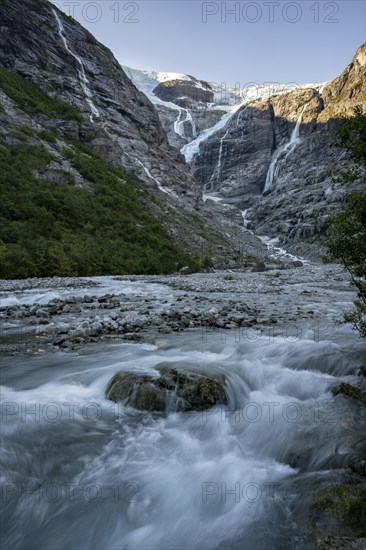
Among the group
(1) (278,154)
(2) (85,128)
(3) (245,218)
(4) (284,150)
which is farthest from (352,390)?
(1) (278,154)

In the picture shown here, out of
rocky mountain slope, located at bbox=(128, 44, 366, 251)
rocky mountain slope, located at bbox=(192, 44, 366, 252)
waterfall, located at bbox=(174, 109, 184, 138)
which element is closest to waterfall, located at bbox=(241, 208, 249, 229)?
rocky mountain slope, located at bbox=(128, 44, 366, 251)

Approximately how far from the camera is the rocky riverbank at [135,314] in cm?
936

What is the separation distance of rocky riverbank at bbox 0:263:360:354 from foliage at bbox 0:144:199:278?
4.26 m

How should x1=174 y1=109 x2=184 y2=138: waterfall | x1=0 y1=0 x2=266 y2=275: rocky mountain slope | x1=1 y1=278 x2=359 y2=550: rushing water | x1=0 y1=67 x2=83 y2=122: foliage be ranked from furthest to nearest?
x1=174 y1=109 x2=184 y2=138: waterfall < x1=0 y1=67 x2=83 y2=122: foliage < x1=0 y1=0 x2=266 y2=275: rocky mountain slope < x1=1 y1=278 x2=359 y2=550: rushing water

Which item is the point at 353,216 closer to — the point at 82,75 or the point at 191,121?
the point at 82,75

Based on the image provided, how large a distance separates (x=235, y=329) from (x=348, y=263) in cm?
495

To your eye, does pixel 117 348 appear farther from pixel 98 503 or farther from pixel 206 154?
pixel 206 154

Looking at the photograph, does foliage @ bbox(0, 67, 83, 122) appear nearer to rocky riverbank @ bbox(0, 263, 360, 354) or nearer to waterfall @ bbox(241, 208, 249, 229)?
rocky riverbank @ bbox(0, 263, 360, 354)

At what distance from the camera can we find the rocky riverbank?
9.36m

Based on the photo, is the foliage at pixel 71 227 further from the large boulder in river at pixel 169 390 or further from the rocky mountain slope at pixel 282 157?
the rocky mountain slope at pixel 282 157

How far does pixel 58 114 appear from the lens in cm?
4931

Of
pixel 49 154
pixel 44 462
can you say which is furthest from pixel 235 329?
pixel 49 154

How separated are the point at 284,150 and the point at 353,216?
4928 inches

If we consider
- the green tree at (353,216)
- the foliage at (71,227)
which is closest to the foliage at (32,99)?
the foliage at (71,227)
